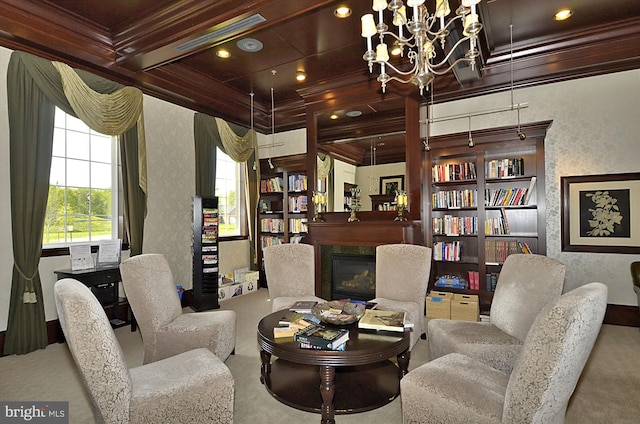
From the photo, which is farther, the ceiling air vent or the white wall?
the white wall

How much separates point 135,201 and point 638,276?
5.75 metres

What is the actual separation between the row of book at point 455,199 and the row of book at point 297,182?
2.41 metres

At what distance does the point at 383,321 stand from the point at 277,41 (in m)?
3.33

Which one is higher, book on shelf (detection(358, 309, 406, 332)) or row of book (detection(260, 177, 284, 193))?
row of book (detection(260, 177, 284, 193))

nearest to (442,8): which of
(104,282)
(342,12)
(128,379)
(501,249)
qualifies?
(342,12)

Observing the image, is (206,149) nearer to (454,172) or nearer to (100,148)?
(100,148)

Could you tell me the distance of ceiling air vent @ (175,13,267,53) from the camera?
10.6 ft

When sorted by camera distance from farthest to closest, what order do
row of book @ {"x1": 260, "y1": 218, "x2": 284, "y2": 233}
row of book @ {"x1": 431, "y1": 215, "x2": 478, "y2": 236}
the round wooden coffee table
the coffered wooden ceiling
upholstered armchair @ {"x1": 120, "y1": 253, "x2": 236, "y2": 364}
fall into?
row of book @ {"x1": 260, "y1": 218, "x2": 284, "y2": 233} < row of book @ {"x1": 431, "y1": 215, "x2": 478, "y2": 236} < the coffered wooden ceiling < upholstered armchair @ {"x1": 120, "y1": 253, "x2": 236, "y2": 364} < the round wooden coffee table

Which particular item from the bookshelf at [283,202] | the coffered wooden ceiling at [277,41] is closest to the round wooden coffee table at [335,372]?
the coffered wooden ceiling at [277,41]

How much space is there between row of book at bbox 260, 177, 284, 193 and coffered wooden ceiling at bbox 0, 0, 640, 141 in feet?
6.49

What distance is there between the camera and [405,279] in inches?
143

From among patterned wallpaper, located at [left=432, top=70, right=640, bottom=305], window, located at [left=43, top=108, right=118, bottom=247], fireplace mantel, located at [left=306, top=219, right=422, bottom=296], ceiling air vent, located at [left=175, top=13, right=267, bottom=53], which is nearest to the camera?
ceiling air vent, located at [left=175, top=13, right=267, bottom=53]

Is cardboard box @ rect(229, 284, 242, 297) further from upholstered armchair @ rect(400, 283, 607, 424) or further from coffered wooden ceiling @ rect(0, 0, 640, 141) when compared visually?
upholstered armchair @ rect(400, 283, 607, 424)

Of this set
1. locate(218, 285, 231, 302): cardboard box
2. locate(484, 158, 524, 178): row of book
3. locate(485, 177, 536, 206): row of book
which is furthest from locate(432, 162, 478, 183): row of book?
locate(218, 285, 231, 302): cardboard box
